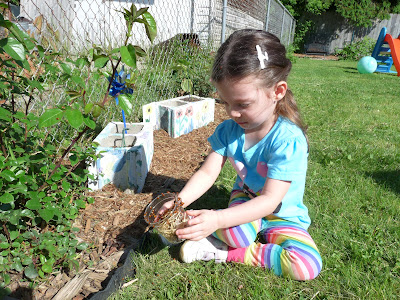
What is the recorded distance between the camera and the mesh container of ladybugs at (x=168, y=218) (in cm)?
138

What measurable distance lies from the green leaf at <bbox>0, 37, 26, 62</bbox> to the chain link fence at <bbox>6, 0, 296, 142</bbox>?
140cm

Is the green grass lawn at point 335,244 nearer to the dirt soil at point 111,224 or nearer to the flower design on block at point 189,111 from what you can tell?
the dirt soil at point 111,224

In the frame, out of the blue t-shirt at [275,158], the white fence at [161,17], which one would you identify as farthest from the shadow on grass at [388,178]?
the white fence at [161,17]

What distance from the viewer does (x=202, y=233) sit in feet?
4.59

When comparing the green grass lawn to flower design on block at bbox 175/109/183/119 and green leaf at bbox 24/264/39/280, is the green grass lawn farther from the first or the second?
flower design on block at bbox 175/109/183/119

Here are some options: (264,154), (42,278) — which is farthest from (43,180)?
(264,154)

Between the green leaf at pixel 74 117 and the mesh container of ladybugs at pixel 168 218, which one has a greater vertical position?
the green leaf at pixel 74 117

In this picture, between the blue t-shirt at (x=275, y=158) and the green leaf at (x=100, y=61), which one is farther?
the blue t-shirt at (x=275, y=158)

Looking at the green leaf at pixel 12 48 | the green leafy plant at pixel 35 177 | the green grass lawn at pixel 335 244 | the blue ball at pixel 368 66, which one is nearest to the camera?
the green leaf at pixel 12 48

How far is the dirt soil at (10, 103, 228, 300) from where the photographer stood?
4.91ft

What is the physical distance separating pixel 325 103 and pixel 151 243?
451 cm

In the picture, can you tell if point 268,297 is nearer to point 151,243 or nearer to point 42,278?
point 151,243

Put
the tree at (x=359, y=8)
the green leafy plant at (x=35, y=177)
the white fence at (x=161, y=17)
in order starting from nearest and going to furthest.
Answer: the green leafy plant at (x=35, y=177)
the white fence at (x=161, y=17)
the tree at (x=359, y=8)

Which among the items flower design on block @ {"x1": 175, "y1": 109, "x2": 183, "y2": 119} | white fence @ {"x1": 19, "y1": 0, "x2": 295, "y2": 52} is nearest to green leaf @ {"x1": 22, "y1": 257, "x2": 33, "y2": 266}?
flower design on block @ {"x1": 175, "y1": 109, "x2": 183, "y2": 119}
